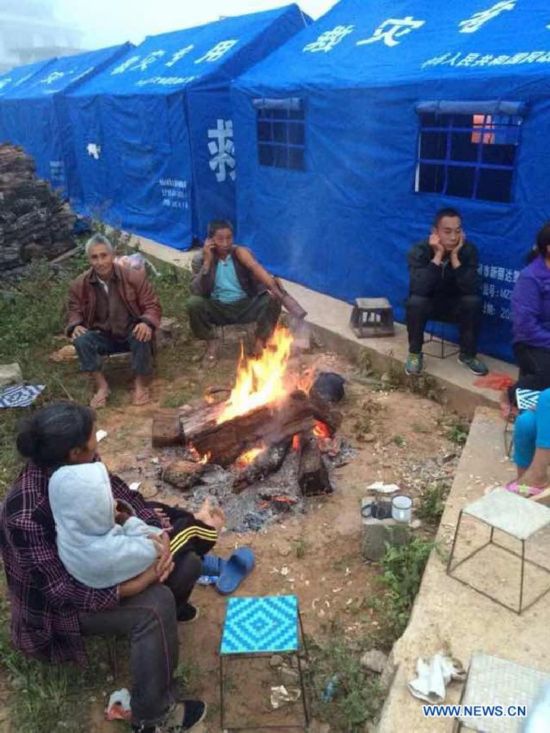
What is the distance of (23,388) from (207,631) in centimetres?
333

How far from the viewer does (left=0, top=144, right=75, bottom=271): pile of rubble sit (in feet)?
29.6

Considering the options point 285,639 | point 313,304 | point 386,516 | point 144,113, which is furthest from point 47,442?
point 144,113

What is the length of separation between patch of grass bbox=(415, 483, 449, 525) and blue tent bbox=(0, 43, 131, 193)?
1193 cm

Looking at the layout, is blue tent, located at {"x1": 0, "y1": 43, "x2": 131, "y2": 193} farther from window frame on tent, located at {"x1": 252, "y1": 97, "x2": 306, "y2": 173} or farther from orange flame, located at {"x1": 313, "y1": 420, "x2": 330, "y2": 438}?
orange flame, located at {"x1": 313, "y1": 420, "x2": 330, "y2": 438}

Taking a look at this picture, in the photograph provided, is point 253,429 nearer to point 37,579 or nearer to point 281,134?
point 37,579

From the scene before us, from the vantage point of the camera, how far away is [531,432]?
376 cm

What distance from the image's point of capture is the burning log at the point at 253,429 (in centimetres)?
473

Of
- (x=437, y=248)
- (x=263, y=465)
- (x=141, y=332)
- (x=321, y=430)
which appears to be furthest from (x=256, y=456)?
(x=437, y=248)

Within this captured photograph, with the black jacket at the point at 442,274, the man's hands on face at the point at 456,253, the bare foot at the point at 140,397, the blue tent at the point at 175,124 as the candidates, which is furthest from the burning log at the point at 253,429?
the blue tent at the point at 175,124

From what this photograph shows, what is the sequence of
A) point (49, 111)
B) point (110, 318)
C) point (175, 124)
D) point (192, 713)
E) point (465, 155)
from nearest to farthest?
point (192, 713), point (110, 318), point (465, 155), point (175, 124), point (49, 111)

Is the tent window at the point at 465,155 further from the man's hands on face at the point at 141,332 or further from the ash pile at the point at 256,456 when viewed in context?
the man's hands on face at the point at 141,332

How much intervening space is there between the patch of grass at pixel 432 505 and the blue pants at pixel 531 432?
556mm

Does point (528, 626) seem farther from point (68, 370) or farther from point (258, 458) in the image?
point (68, 370)

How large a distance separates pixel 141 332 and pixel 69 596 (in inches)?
139
